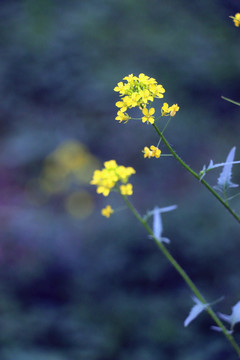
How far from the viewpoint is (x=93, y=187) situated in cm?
448

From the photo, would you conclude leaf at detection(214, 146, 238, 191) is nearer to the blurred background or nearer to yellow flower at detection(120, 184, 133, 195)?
yellow flower at detection(120, 184, 133, 195)

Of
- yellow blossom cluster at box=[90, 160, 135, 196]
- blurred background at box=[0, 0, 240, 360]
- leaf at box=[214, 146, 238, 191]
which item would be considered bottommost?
leaf at box=[214, 146, 238, 191]

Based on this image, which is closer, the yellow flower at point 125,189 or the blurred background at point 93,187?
the yellow flower at point 125,189

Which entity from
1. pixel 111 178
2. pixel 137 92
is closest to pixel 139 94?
pixel 137 92

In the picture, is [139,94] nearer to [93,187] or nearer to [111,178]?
[111,178]

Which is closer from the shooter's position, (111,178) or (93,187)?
(111,178)

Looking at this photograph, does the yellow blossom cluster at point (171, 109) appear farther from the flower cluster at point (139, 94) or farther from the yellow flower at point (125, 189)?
the yellow flower at point (125, 189)

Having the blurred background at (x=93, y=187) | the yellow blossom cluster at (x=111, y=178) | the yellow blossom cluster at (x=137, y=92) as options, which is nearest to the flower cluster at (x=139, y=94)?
the yellow blossom cluster at (x=137, y=92)

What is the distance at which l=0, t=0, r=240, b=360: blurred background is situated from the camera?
288 cm

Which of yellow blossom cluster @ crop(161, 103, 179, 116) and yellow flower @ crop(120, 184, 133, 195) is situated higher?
yellow blossom cluster @ crop(161, 103, 179, 116)

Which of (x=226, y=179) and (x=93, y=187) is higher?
(x=93, y=187)

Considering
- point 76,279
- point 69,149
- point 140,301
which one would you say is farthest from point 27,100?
point 140,301

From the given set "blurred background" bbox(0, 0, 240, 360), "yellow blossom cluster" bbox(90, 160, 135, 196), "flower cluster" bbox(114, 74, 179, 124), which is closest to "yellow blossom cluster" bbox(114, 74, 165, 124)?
"flower cluster" bbox(114, 74, 179, 124)

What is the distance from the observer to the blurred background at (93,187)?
2877mm
